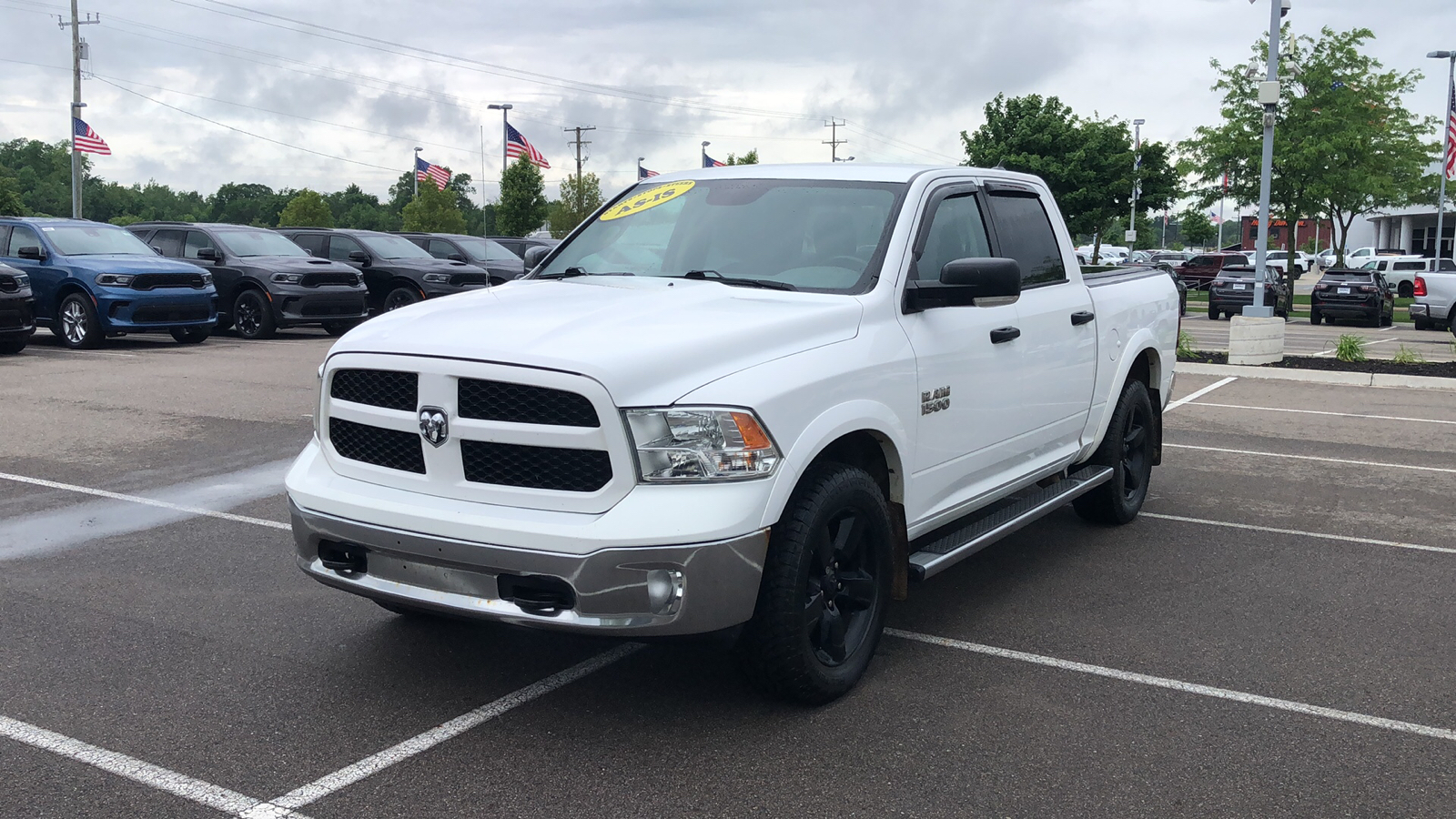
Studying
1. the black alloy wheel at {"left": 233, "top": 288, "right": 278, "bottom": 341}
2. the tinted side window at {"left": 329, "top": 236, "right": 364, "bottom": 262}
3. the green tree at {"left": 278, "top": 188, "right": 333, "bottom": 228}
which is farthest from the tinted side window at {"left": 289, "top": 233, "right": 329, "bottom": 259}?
the green tree at {"left": 278, "top": 188, "right": 333, "bottom": 228}

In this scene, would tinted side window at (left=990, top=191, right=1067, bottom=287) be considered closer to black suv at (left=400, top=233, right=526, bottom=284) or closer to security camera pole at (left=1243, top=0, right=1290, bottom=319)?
security camera pole at (left=1243, top=0, right=1290, bottom=319)

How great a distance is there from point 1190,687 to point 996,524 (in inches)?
44.0

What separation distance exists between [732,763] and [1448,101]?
135ft

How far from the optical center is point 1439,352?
21609mm

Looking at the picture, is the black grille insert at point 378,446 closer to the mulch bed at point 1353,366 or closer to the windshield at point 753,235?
the windshield at point 753,235

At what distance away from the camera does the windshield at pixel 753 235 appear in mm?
4840

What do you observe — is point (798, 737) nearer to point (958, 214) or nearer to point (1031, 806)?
point (1031, 806)

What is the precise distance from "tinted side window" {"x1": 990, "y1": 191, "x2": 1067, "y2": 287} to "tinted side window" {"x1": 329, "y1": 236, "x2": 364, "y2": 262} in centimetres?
1829

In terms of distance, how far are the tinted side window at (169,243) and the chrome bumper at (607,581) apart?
18.9 meters

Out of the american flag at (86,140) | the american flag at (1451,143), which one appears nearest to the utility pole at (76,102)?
the american flag at (86,140)

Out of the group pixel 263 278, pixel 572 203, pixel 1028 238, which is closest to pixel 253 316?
pixel 263 278

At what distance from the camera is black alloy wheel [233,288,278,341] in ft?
64.0

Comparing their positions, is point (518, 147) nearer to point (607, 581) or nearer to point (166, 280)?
point (166, 280)

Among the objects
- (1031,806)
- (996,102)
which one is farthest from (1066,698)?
(996,102)
